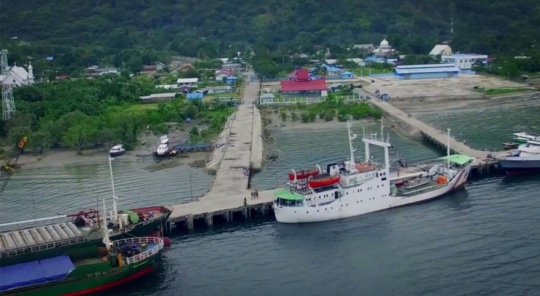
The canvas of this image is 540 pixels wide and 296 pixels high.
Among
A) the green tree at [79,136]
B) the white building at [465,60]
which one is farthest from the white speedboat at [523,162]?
the white building at [465,60]

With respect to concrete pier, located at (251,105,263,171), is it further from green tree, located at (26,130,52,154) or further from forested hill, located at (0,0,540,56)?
forested hill, located at (0,0,540,56)

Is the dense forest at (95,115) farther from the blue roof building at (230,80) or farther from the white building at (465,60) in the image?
the white building at (465,60)

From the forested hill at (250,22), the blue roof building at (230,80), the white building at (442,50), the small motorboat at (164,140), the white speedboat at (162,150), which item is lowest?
the white speedboat at (162,150)

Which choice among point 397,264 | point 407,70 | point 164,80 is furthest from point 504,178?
point 164,80

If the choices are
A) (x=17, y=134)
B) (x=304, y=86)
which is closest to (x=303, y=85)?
(x=304, y=86)

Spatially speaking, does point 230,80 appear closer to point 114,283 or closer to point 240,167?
point 240,167

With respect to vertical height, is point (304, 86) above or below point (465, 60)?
below

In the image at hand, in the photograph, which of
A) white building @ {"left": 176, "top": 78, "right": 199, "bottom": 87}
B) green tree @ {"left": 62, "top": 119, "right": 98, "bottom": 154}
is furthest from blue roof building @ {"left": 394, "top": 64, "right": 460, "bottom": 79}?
green tree @ {"left": 62, "top": 119, "right": 98, "bottom": 154}
